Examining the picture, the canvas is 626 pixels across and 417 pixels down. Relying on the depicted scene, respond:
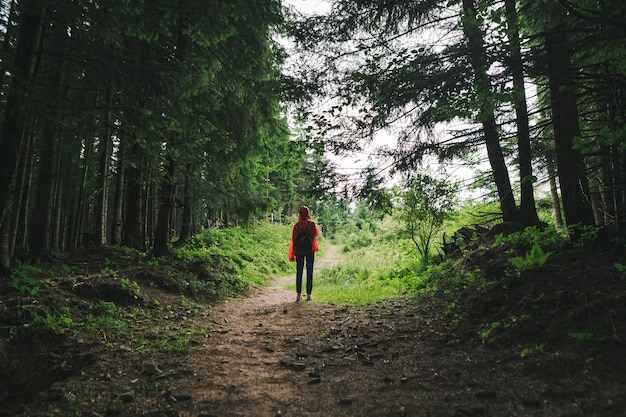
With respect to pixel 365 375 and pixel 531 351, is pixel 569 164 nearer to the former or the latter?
pixel 531 351

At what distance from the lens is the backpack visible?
25.9 ft

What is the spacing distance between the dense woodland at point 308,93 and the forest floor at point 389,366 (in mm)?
1708

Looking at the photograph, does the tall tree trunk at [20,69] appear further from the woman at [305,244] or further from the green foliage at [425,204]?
the green foliage at [425,204]

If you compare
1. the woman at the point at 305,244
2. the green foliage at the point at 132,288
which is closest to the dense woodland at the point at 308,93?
the woman at the point at 305,244

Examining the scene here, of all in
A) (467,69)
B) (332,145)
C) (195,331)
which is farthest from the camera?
(332,145)

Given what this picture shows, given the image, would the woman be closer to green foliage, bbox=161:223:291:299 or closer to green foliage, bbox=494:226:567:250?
green foliage, bbox=161:223:291:299

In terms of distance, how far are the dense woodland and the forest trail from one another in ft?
8.02

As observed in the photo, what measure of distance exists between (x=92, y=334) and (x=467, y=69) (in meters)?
6.23

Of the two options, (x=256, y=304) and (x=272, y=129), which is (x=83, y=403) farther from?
(x=272, y=129)

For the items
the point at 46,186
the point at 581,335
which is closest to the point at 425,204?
the point at 581,335

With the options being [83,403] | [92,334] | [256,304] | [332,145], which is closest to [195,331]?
[92,334]

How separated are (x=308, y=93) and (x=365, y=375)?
207 inches

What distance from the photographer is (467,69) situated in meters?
4.39

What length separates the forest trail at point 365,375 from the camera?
2.57m
